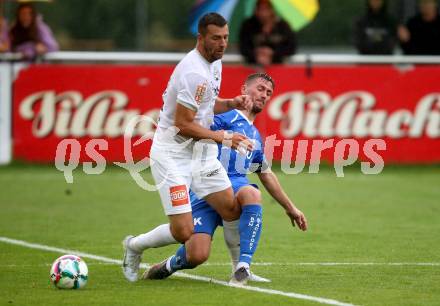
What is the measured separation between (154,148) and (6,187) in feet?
25.7

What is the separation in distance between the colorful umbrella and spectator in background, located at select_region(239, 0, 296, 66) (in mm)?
1127

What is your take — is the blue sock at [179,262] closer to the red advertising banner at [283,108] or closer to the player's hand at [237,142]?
the player's hand at [237,142]

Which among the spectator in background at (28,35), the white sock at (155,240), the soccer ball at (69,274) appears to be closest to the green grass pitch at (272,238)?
the soccer ball at (69,274)

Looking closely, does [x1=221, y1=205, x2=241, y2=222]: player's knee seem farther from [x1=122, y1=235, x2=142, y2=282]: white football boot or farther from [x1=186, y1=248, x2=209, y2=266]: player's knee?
[x1=122, y1=235, x2=142, y2=282]: white football boot

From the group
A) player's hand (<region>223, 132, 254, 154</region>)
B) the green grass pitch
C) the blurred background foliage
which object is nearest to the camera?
the green grass pitch

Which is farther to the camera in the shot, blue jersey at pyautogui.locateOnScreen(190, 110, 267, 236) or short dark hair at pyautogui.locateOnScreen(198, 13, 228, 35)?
blue jersey at pyautogui.locateOnScreen(190, 110, 267, 236)

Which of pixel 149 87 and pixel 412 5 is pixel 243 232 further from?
pixel 412 5

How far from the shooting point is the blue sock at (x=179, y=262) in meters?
9.38

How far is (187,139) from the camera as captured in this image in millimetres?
9266

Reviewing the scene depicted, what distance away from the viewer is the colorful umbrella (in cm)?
2061

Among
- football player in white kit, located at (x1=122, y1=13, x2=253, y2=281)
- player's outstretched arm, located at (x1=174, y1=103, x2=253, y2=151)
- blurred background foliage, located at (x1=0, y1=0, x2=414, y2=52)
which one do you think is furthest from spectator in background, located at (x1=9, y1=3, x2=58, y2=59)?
player's outstretched arm, located at (x1=174, y1=103, x2=253, y2=151)

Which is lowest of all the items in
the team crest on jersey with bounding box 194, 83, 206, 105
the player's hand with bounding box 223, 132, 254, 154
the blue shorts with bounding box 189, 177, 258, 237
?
→ the blue shorts with bounding box 189, 177, 258, 237

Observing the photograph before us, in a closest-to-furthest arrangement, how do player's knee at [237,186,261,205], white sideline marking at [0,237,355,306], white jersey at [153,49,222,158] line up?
white sideline marking at [0,237,355,306] → white jersey at [153,49,222,158] → player's knee at [237,186,261,205]

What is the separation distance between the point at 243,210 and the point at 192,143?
0.68 m
